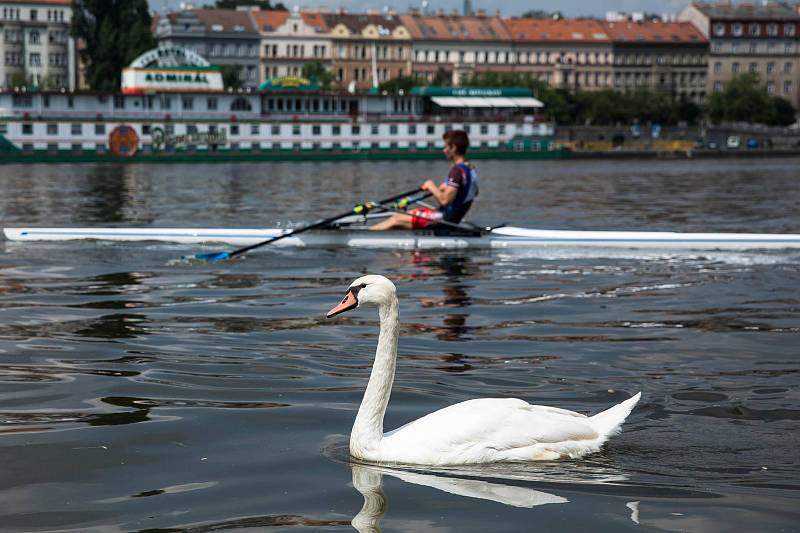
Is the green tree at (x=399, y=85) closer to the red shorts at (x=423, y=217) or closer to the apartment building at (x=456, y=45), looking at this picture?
the apartment building at (x=456, y=45)

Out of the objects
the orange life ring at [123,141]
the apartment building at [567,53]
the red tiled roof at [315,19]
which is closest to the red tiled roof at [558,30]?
the apartment building at [567,53]

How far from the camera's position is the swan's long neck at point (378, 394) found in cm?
577

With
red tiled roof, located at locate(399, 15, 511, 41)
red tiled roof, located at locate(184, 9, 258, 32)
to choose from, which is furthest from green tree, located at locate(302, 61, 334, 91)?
red tiled roof, located at locate(399, 15, 511, 41)

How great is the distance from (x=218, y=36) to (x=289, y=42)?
7282mm

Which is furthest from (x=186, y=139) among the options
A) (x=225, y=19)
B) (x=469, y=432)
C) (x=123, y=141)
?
(x=469, y=432)

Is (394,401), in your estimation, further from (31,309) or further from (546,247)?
(546,247)

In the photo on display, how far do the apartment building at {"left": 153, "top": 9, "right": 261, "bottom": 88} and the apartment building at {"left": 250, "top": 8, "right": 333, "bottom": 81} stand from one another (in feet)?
2.97

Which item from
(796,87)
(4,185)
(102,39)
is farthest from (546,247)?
(796,87)

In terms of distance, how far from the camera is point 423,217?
53.0 feet

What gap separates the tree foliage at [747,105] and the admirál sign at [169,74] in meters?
65.8

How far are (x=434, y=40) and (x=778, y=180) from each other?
81729 millimetres

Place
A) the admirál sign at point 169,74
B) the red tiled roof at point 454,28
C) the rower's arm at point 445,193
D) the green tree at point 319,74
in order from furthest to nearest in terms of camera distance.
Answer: the red tiled roof at point 454,28 < the green tree at point 319,74 < the admirál sign at point 169,74 < the rower's arm at point 445,193

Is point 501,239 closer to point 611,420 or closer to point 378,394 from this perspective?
point 611,420

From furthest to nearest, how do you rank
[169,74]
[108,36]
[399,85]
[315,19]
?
[315,19] < [399,85] < [108,36] < [169,74]
